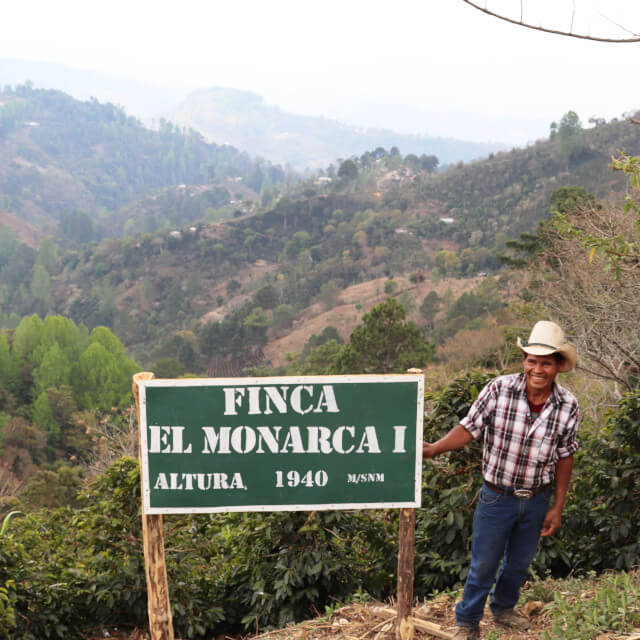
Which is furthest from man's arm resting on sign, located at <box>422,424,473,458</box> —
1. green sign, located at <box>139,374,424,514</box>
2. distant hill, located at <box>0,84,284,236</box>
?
distant hill, located at <box>0,84,284,236</box>

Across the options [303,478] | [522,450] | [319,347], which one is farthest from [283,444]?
[319,347]

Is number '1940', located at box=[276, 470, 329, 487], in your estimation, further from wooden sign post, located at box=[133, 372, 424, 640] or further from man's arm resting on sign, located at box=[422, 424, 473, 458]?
man's arm resting on sign, located at box=[422, 424, 473, 458]

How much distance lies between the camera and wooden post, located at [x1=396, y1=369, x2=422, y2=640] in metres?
2.81

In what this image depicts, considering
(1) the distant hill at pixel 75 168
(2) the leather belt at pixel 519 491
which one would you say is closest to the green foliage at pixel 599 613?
(2) the leather belt at pixel 519 491

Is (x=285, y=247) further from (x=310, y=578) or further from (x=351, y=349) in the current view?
(x=310, y=578)

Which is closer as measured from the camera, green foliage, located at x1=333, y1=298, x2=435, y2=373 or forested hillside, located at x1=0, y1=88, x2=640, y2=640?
forested hillside, located at x1=0, y1=88, x2=640, y2=640

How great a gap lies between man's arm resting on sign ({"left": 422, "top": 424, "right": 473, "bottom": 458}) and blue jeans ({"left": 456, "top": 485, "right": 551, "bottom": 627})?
0.67 feet

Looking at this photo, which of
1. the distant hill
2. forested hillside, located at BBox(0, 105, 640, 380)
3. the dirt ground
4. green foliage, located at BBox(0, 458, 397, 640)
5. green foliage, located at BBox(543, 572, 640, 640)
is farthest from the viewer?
the distant hill

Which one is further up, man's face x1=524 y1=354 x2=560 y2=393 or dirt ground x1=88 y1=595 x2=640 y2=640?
man's face x1=524 y1=354 x2=560 y2=393

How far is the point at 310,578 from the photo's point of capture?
3.43 metres

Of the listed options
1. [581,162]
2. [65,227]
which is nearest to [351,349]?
[581,162]

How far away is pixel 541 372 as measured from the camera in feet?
8.61

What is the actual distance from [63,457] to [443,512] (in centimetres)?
3563

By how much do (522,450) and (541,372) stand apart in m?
0.32
